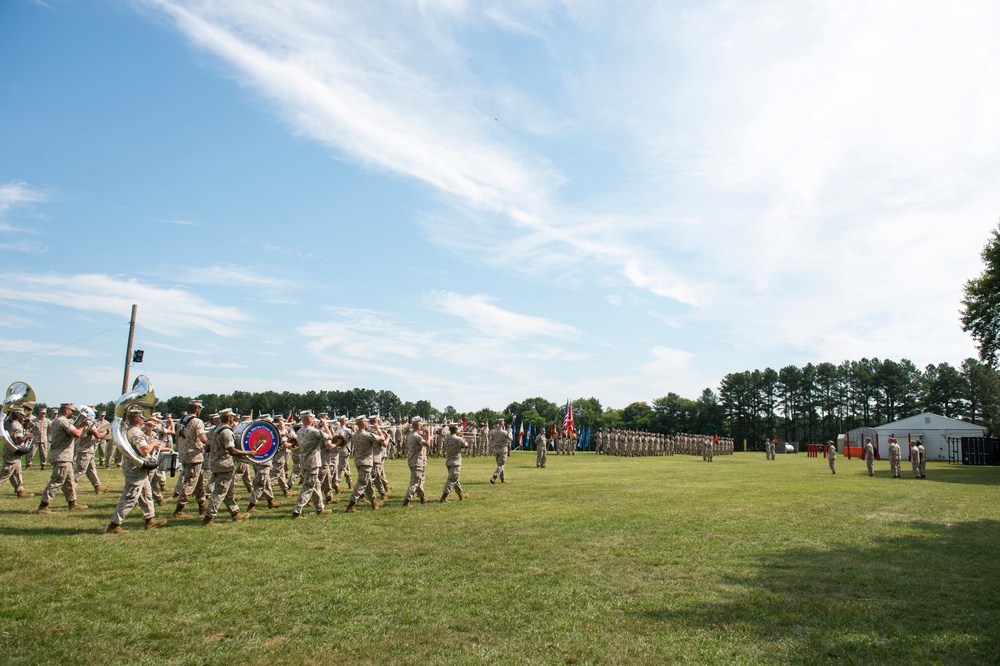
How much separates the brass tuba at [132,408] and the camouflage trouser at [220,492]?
1538 mm

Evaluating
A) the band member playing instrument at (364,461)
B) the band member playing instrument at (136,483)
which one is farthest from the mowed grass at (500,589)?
the band member playing instrument at (364,461)

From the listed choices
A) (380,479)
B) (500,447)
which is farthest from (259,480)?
(500,447)

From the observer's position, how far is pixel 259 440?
14.2 m

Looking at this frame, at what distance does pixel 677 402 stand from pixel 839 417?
35245mm

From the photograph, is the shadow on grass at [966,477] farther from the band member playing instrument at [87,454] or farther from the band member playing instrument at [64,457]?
the band member playing instrument at [87,454]

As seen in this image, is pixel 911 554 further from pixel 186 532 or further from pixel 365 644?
pixel 186 532

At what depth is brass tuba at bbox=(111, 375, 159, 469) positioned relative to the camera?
429 inches

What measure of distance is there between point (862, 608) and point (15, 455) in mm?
17926

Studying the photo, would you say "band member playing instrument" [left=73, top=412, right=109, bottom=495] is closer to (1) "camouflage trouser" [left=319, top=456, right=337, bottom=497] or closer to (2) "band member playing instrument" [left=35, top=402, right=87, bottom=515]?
(2) "band member playing instrument" [left=35, top=402, right=87, bottom=515]

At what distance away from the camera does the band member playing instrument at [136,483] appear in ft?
36.3

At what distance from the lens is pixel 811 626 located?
6492mm

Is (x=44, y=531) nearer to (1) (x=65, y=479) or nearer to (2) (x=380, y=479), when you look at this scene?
(1) (x=65, y=479)

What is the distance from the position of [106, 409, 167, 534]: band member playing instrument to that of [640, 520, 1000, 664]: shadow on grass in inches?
364

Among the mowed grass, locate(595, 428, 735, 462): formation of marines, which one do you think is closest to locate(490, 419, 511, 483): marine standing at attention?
the mowed grass
